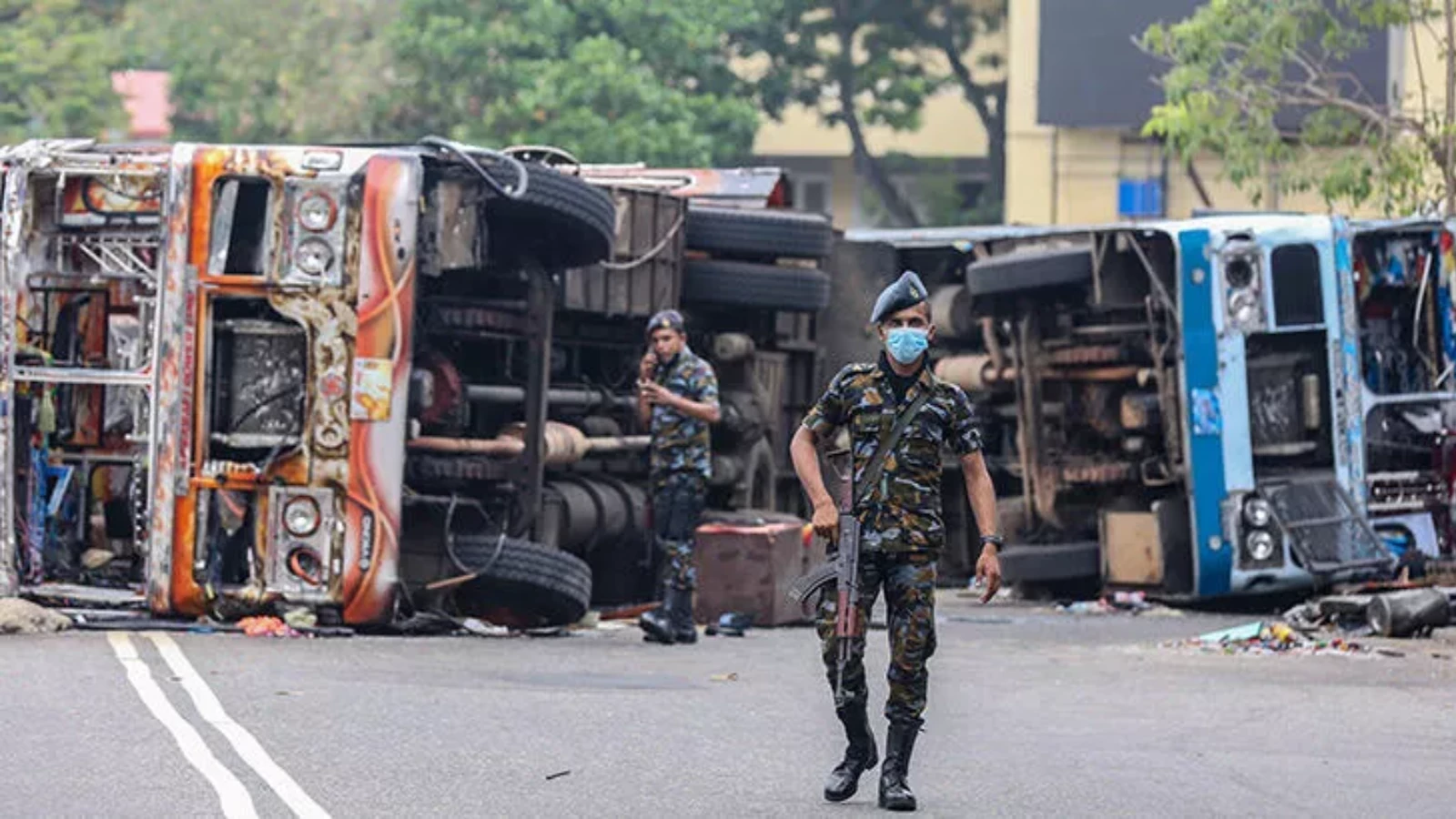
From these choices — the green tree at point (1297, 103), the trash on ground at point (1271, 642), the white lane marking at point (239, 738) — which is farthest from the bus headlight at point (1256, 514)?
the white lane marking at point (239, 738)

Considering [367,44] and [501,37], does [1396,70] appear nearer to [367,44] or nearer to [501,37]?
[501,37]

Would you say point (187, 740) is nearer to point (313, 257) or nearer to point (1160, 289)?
point (313, 257)

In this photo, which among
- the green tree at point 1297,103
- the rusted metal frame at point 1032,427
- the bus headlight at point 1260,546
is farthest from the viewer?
the green tree at point 1297,103

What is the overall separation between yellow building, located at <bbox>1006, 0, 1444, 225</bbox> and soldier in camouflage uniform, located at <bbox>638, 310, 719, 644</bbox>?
27.0 m

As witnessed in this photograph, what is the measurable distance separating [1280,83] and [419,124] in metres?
24.9

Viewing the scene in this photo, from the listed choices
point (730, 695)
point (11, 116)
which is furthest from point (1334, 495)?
point (11, 116)

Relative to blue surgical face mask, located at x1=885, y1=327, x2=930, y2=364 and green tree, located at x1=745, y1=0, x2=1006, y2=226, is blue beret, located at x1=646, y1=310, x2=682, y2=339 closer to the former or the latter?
blue surgical face mask, located at x1=885, y1=327, x2=930, y2=364

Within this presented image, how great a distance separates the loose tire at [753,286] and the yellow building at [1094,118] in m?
23.3

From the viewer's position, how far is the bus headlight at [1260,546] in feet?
61.3

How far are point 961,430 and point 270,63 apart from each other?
141 feet

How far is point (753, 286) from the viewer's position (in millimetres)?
18938

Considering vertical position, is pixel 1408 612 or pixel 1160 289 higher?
pixel 1160 289

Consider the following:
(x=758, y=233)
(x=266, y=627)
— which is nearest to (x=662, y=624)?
(x=266, y=627)

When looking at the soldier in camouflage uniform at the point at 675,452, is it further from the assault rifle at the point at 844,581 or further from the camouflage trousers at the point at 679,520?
the assault rifle at the point at 844,581
